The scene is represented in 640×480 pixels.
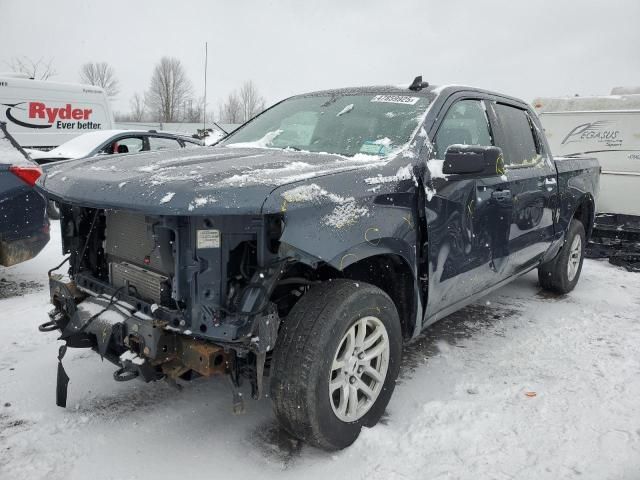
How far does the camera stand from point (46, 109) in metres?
10.8

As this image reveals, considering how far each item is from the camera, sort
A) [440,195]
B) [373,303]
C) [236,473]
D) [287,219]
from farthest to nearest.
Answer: [440,195]
[373,303]
[236,473]
[287,219]

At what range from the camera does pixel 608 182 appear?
7.93 metres

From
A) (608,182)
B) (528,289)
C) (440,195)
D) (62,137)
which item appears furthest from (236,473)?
(62,137)

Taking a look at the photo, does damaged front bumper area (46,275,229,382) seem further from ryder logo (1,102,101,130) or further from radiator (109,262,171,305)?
ryder logo (1,102,101,130)

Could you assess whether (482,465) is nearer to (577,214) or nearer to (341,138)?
(341,138)

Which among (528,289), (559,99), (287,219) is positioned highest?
(559,99)

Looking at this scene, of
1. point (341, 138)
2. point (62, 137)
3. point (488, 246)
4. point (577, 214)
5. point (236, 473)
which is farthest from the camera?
point (62, 137)

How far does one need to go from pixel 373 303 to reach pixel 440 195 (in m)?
0.81

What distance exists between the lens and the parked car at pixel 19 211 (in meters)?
4.31

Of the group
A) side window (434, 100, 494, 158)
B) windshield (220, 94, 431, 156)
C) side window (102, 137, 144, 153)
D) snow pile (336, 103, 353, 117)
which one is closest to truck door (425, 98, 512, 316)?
side window (434, 100, 494, 158)

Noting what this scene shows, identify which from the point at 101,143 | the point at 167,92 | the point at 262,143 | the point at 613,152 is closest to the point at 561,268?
the point at 262,143

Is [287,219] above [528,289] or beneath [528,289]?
above

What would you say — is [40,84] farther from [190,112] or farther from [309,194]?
[190,112]

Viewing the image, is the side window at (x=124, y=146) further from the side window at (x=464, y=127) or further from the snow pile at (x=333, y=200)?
the snow pile at (x=333, y=200)
